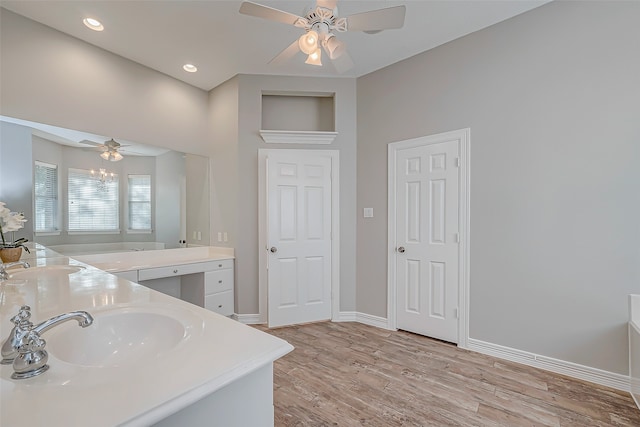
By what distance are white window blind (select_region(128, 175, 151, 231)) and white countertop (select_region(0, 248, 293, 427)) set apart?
2266 millimetres

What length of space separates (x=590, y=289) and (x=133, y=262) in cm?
416

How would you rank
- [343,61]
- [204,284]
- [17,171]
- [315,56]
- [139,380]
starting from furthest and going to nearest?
[204,284]
[17,171]
[343,61]
[315,56]
[139,380]

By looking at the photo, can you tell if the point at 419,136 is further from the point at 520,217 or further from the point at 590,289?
the point at 590,289

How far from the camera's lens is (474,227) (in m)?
2.72

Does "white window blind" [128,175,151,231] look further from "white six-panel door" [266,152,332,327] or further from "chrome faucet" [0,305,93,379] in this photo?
Answer: "chrome faucet" [0,305,93,379]

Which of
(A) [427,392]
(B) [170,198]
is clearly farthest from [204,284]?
(A) [427,392]

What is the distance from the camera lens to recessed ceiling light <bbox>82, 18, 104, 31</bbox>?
2490mm

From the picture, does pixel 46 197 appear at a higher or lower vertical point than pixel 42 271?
higher

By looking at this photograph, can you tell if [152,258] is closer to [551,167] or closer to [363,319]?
[363,319]

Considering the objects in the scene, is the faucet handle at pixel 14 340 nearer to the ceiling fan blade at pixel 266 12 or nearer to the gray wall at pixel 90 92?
the ceiling fan blade at pixel 266 12

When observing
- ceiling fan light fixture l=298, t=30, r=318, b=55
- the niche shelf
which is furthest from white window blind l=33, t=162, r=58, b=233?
ceiling fan light fixture l=298, t=30, r=318, b=55

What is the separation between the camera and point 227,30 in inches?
105

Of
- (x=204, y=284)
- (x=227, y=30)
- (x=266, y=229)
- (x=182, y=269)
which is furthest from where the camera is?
(x=266, y=229)

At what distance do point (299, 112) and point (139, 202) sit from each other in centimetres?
218
